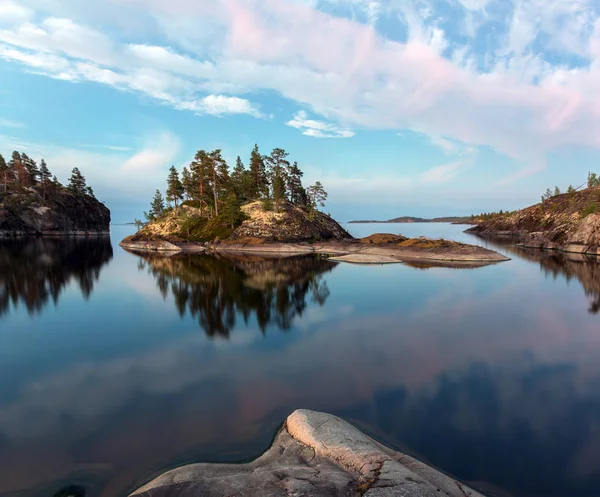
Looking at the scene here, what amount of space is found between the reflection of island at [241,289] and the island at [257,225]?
804 inches

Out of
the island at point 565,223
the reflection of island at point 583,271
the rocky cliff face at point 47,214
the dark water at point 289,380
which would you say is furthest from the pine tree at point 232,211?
the rocky cliff face at point 47,214

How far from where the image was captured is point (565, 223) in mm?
90062

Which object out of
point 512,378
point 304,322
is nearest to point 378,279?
point 304,322

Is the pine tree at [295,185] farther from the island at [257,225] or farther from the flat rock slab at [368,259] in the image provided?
the flat rock slab at [368,259]

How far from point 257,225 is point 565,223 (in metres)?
93.6

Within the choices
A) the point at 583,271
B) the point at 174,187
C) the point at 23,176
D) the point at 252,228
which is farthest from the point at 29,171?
the point at 583,271

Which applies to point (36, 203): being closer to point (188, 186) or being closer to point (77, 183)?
point (77, 183)

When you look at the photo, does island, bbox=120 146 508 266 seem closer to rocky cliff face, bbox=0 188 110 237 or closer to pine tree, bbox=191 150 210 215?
pine tree, bbox=191 150 210 215

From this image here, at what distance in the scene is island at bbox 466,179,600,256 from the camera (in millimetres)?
74750

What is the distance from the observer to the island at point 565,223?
7475 cm

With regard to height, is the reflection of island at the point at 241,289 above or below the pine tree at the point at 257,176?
below

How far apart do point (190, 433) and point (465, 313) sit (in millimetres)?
27809

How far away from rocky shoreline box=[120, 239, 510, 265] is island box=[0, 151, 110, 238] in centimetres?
Answer: 6013

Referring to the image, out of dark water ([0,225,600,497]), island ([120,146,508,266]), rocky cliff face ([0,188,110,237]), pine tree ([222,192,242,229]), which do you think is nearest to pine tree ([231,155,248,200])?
island ([120,146,508,266])
